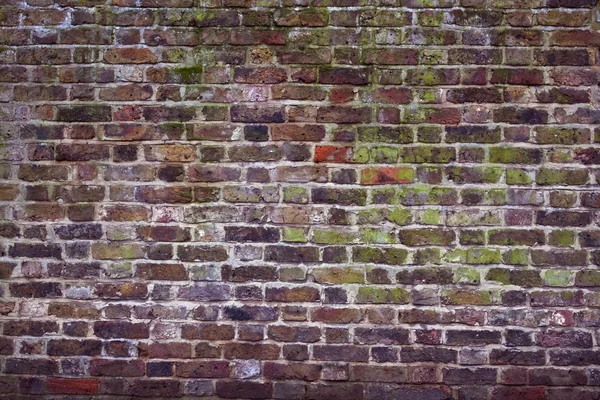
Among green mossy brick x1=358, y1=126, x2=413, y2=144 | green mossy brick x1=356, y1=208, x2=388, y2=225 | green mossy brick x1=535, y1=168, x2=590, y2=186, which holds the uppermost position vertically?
A: green mossy brick x1=358, y1=126, x2=413, y2=144

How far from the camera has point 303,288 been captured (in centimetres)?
213

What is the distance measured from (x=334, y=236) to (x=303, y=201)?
209mm

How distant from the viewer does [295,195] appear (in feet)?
7.00

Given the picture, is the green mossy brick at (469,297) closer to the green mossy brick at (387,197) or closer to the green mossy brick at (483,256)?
the green mossy brick at (483,256)

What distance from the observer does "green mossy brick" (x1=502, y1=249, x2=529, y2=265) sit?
210 cm

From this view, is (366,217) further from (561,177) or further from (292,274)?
(561,177)

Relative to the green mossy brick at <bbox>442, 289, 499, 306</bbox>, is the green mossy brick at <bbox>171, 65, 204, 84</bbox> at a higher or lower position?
higher

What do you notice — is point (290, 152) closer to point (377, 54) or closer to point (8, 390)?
point (377, 54)

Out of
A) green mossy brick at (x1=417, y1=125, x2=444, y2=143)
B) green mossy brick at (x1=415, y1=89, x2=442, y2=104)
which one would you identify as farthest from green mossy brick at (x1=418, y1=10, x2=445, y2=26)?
green mossy brick at (x1=417, y1=125, x2=444, y2=143)

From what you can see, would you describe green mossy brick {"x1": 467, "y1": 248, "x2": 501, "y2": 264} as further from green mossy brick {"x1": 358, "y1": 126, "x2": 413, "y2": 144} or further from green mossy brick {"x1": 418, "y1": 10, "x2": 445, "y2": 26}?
green mossy brick {"x1": 418, "y1": 10, "x2": 445, "y2": 26}

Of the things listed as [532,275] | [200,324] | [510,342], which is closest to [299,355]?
[200,324]

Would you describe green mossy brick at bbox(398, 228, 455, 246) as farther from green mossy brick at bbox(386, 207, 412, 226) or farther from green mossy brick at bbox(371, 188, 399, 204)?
green mossy brick at bbox(371, 188, 399, 204)

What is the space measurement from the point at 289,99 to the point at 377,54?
444 millimetres

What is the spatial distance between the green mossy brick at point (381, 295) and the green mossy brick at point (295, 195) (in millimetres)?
472
